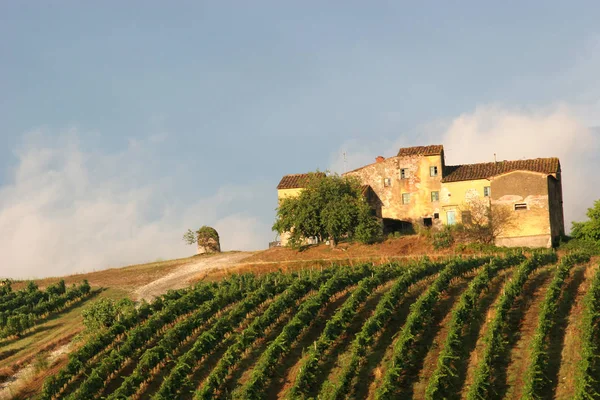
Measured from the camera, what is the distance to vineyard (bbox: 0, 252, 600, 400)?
92.6 ft

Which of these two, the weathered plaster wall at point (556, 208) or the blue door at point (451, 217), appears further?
the blue door at point (451, 217)

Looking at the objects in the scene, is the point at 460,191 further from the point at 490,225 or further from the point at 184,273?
the point at 184,273

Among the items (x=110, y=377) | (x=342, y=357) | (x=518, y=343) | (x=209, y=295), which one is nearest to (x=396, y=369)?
(x=342, y=357)

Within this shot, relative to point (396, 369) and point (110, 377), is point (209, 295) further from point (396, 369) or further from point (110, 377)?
point (396, 369)

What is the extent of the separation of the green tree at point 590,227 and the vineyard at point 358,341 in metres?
13.4

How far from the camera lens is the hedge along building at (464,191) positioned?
5284cm

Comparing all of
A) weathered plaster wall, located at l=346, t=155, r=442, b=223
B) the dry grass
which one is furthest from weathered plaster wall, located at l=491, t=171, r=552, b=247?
the dry grass

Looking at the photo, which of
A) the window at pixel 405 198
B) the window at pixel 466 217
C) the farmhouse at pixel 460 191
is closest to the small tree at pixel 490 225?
the farmhouse at pixel 460 191

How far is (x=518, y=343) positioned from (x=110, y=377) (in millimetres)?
15339

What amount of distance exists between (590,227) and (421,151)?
13.0 meters

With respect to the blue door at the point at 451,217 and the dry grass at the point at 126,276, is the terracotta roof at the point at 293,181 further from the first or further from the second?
the blue door at the point at 451,217

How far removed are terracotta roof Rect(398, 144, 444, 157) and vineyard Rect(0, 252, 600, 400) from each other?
760 inches

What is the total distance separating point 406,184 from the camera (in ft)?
198

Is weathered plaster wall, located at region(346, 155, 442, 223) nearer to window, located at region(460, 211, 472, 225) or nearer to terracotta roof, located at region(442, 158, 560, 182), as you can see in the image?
terracotta roof, located at region(442, 158, 560, 182)
